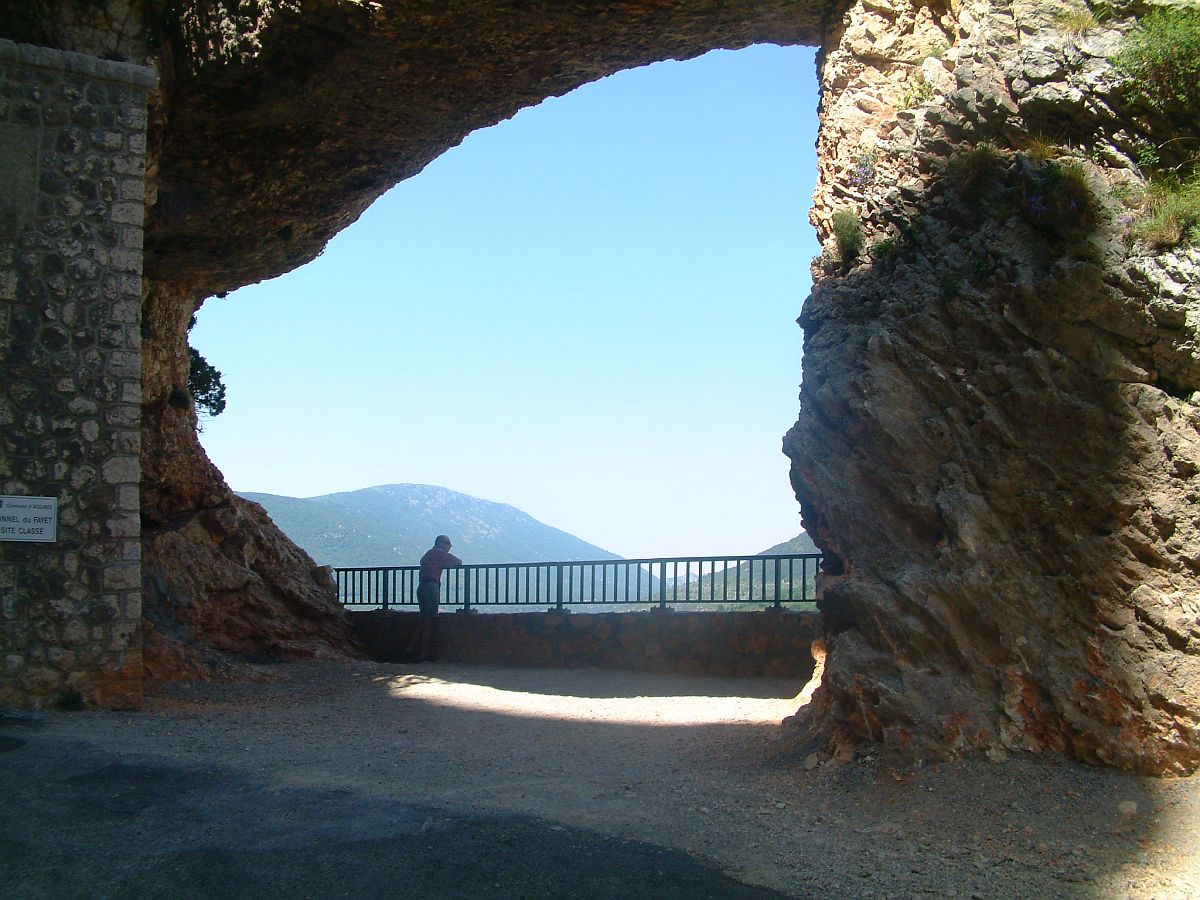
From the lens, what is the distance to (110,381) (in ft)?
26.4

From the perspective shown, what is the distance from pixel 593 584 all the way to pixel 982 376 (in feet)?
26.2

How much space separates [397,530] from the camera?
3167 inches

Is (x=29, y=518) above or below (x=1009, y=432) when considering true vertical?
below

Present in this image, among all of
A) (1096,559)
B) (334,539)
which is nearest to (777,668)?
(1096,559)

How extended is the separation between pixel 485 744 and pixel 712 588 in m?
5.22

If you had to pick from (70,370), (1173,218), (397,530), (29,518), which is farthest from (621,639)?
(397,530)

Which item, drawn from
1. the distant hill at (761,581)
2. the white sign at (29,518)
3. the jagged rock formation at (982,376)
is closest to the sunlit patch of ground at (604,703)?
the distant hill at (761,581)

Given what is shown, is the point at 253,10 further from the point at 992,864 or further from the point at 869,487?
the point at 992,864

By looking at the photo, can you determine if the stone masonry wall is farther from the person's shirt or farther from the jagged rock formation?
the person's shirt

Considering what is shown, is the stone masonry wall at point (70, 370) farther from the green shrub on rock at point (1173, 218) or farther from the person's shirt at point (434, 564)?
the green shrub on rock at point (1173, 218)

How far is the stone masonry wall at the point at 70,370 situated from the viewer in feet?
25.2

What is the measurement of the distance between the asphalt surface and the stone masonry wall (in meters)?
2.47

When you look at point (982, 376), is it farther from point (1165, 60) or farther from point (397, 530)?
point (397, 530)

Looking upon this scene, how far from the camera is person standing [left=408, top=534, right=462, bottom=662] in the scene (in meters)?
13.5
